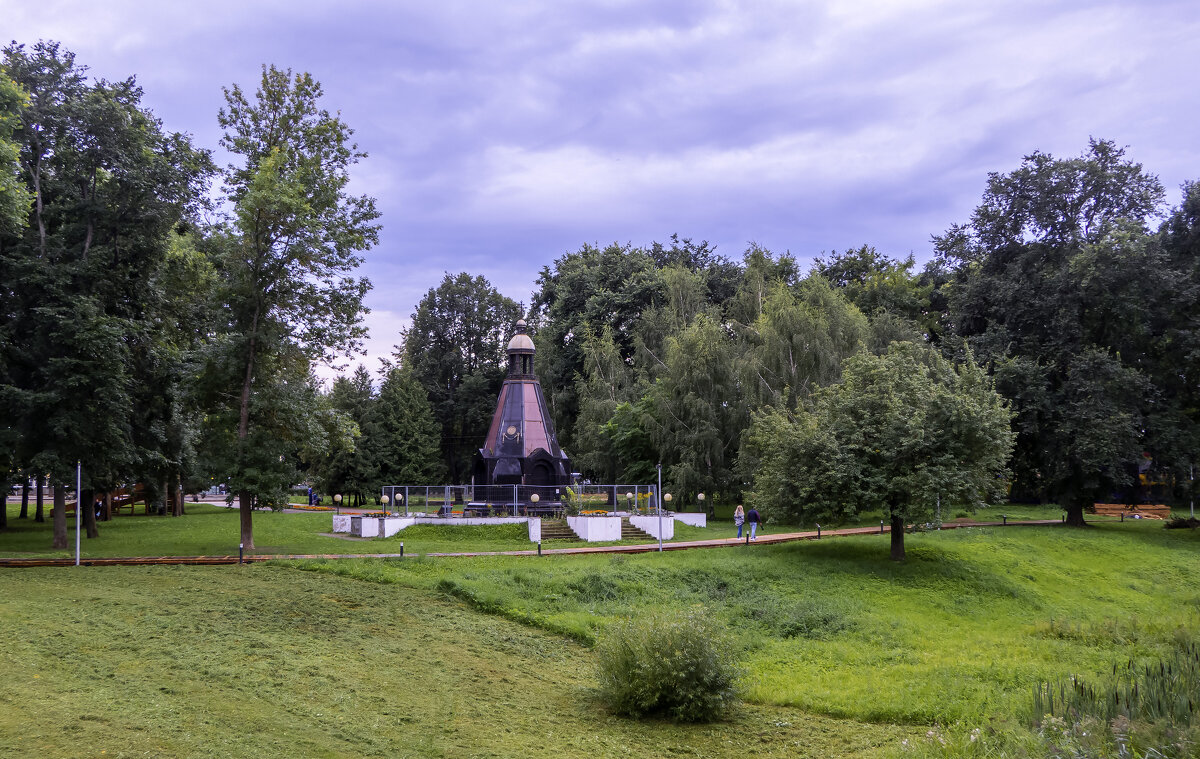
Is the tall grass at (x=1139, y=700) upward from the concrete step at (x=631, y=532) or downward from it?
upward

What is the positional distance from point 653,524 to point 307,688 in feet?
69.4

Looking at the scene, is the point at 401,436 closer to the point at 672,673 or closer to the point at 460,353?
the point at 460,353

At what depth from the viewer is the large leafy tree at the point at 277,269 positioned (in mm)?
24797

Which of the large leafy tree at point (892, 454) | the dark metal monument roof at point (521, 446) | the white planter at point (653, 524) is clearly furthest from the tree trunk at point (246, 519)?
the large leafy tree at point (892, 454)

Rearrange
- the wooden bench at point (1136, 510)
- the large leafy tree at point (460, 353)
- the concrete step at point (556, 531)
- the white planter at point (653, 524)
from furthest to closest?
the large leafy tree at point (460, 353) → the wooden bench at point (1136, 510) → the white planter at point (653, 524) → the concrete step at point (556, 531)

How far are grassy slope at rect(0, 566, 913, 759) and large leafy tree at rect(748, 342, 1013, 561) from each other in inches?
491

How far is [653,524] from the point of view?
3166cm

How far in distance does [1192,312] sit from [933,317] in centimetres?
2138

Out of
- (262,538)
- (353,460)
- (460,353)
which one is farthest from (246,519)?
(460,353)

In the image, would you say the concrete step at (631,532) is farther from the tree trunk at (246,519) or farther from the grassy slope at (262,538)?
the tree trunk at (246,519)

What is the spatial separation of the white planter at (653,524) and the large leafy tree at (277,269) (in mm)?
12802

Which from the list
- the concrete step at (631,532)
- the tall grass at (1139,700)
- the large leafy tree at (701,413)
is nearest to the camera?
the tall grass at (1139,700)

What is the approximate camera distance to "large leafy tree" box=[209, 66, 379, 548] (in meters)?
24.8

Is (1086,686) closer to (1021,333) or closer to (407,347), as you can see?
(1021,333)
